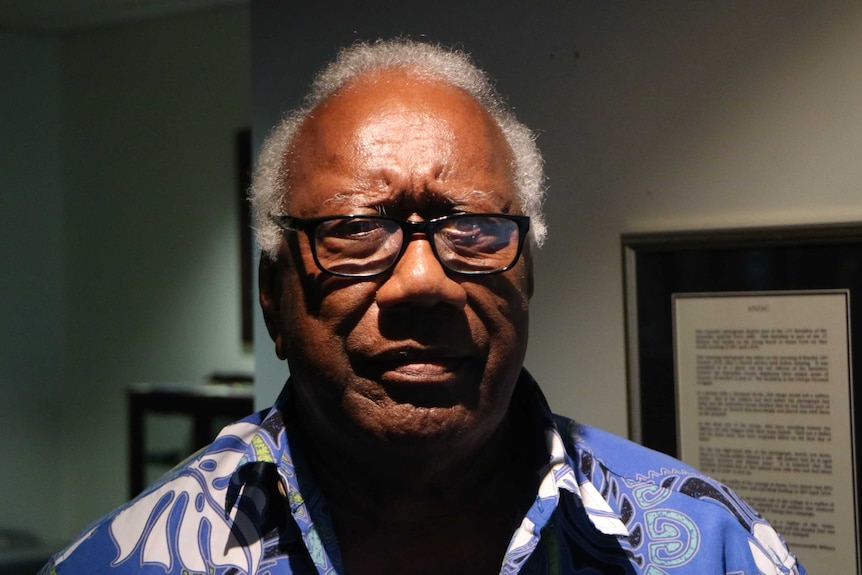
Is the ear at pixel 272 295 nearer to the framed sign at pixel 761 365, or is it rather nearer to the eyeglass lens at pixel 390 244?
the eyeglass lens at pixel 390 244

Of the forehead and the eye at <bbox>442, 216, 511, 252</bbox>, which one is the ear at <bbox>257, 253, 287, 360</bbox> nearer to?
the forehead

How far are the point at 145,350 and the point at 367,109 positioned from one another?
101 inches

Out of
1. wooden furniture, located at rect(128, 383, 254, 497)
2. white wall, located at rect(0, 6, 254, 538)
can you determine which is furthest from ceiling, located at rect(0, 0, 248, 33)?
wooden furniture, located at rect(128, 383, 254, 497)

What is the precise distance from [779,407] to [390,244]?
0.64 metres

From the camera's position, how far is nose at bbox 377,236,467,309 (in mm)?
913

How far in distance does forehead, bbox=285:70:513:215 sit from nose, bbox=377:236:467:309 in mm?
72

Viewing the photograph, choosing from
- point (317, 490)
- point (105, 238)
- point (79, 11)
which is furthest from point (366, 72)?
point (105, 238)

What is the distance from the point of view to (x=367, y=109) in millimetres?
999

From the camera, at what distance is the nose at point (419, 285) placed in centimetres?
91

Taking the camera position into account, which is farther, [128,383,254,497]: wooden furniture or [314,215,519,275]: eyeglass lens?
[128,383,254,497]: wooden furniture

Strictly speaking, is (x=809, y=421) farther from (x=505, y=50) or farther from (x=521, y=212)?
(x=505, y=50)

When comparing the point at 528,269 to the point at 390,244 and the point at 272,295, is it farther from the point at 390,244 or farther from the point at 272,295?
the point at 272,295

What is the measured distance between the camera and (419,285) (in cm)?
91

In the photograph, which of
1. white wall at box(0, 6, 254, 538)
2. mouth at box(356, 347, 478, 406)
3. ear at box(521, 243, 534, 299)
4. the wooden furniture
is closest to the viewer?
mouth at box(356, 347, 478, 406)
